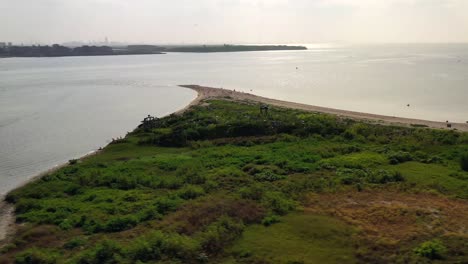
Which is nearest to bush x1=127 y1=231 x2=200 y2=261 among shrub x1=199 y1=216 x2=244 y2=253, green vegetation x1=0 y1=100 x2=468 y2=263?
green vegetation x1=0 y1=100 x2=468 y2=263

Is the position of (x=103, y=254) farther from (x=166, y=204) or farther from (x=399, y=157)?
(x=399, y=157)

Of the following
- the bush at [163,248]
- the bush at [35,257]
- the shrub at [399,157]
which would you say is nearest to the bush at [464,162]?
the shrub at [399,157]

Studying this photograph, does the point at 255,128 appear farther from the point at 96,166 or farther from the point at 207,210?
the point at 207,210

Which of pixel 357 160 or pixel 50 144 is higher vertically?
pixel 357 160

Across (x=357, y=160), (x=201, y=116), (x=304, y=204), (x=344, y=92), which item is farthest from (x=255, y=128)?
(x=344, y=92)

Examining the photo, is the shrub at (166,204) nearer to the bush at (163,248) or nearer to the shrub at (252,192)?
the shrub at (252,192)

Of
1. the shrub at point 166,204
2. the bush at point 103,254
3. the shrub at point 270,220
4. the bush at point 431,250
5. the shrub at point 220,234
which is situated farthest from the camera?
the shrub at point 166,204
